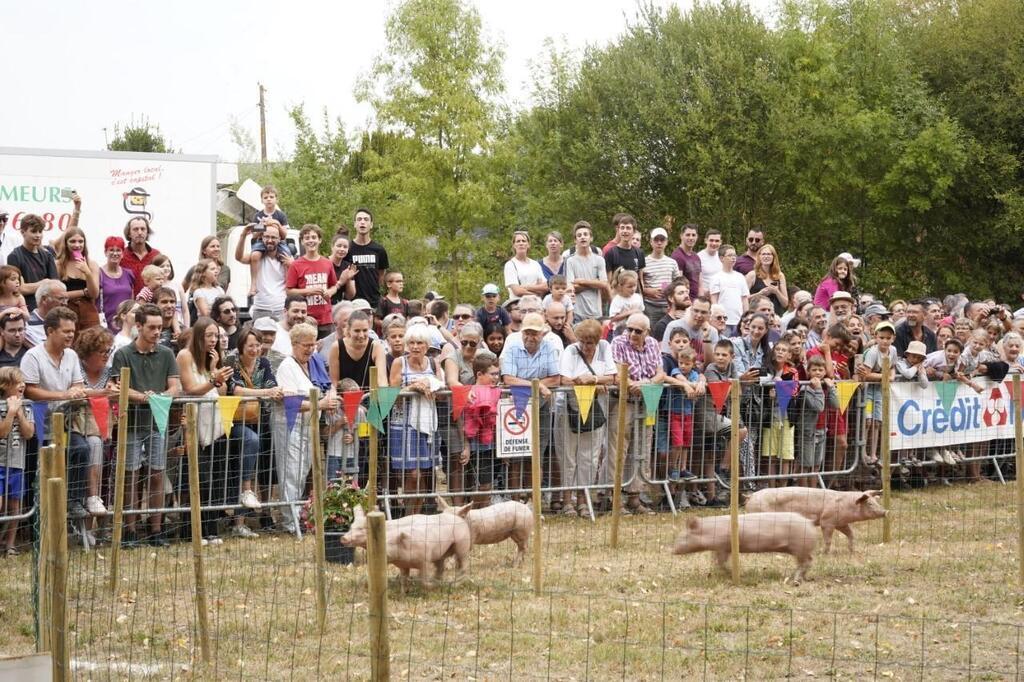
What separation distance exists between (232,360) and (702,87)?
23635 mm

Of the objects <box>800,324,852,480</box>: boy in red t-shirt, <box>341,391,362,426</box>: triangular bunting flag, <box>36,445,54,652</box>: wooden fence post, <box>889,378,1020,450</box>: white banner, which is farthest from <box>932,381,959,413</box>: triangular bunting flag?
<box>36,445,54,652</box>: wooden fence post

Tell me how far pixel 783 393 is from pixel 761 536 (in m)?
3.53

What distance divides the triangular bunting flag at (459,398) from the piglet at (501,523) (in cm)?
157

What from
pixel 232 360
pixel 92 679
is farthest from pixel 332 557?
pixel 92 679

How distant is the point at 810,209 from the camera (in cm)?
3325

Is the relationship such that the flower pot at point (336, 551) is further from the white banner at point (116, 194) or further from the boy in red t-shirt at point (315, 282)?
the white banner at point (116, 194)

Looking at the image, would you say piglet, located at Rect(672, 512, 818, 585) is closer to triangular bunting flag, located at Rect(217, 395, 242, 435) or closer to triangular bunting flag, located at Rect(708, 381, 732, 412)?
triangular bunting flag, located at Rect(708, 381, 732, 412)

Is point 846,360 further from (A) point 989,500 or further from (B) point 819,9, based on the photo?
(B) point 819,9

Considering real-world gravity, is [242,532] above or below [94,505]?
below

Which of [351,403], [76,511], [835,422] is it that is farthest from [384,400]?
[835,422]

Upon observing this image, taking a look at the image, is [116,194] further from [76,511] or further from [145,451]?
[76,511]

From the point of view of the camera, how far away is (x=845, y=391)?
524 inches

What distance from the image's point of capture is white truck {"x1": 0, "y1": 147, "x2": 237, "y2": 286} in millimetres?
19812

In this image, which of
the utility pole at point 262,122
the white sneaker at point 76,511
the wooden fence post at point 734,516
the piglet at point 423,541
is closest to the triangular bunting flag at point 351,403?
the piglet at point 423,541
